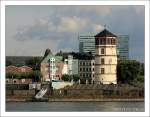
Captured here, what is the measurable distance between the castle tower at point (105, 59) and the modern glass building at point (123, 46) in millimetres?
132

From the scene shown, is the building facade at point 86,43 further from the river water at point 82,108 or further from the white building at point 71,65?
the river water at point 82,108

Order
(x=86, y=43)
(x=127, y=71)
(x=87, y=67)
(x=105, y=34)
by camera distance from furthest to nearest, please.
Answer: (x=127, y=71), (x=87, y=67), (x=86, y=43), (x=105, y=34)

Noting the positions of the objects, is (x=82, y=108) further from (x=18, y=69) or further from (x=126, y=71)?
(x=126, y=71)

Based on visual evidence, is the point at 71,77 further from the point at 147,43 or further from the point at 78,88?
the point at 147,43

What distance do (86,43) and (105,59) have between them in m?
0.42

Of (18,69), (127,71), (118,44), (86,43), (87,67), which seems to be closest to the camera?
(118,44)

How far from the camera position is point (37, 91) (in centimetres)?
858

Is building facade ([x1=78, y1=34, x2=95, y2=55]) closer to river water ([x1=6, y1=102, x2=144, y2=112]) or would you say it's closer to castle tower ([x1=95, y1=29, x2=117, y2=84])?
castle tower ([x1=95, y1=29, x2=117, y2=84])

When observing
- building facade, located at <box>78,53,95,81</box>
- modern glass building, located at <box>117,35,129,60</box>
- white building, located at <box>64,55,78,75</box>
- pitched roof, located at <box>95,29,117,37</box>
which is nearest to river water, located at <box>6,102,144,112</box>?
building facade, located at <box>78,53,95,81</box>

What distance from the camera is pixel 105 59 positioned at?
25.6 ft

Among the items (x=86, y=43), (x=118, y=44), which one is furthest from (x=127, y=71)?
(x=118, y=44)

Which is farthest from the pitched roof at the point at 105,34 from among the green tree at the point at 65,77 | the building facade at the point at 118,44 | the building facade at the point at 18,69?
the building facade at the point at 18,69

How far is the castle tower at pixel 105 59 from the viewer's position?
752cm

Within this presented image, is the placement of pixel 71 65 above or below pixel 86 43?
below
